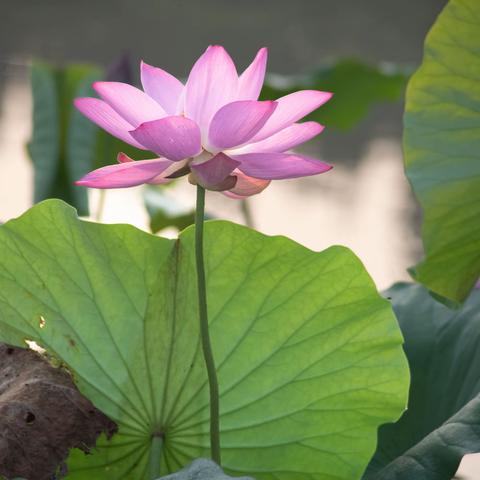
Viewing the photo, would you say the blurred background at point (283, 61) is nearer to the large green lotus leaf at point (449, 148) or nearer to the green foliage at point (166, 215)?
the green foliage at point (166, 215)

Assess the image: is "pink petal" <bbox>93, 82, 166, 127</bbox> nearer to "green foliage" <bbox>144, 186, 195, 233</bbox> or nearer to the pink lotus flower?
the pink lotus flower

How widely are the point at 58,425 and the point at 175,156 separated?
16cm

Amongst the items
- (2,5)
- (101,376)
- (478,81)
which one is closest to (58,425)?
(101,376)

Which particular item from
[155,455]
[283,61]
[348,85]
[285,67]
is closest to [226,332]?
[155,455]

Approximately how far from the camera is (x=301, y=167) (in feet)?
2.02

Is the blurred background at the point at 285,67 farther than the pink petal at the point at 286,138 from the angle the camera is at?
Yes

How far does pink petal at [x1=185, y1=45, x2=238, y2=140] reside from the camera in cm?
63

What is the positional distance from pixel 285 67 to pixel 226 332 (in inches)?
159

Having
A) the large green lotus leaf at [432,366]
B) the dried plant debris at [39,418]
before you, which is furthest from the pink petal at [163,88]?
the large green lotus leaf at [432,366]

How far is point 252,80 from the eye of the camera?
0.64m

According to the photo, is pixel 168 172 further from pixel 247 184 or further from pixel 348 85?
pixel 348 85

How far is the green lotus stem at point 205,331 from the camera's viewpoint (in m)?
0.63

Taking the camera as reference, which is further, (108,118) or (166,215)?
(166,215)

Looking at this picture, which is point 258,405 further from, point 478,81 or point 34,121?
point 34,121
